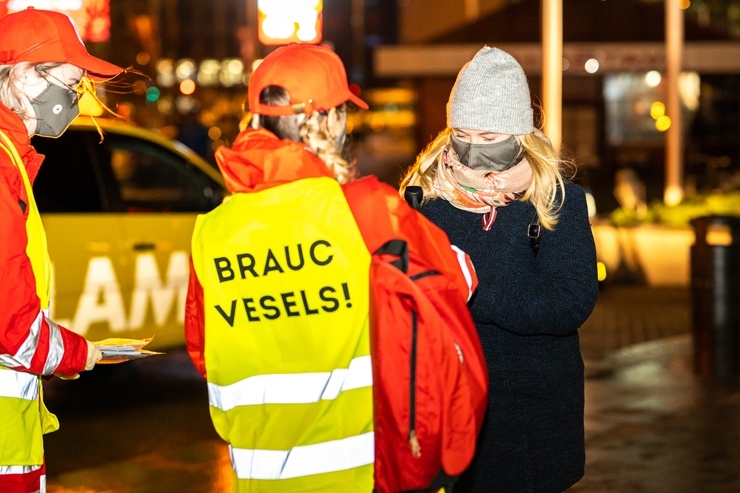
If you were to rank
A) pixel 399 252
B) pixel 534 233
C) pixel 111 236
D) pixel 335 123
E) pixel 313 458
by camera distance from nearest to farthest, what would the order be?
pixel 399 252
pixel 313 458
pixel 335 123
pixel 534 233
pixel 111 236

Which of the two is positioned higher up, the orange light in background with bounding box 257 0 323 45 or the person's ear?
the orange light in background with bounding box 257 0 323 45

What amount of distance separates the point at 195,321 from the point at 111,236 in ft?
18.4

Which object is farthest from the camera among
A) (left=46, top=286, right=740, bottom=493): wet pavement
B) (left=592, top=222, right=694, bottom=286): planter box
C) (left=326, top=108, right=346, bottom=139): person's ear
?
(left=592, top=222, right=694, bottom=286): planter box

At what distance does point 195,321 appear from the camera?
3035 millimetres

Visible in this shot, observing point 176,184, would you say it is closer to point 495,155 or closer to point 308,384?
point 495,155

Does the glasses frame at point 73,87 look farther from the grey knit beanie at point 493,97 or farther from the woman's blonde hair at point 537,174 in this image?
the grey knit beanie at point 493,97

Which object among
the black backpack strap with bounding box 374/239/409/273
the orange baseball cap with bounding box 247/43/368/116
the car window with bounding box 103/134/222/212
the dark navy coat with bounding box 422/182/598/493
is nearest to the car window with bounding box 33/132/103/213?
the car window with bounding box 103/134/222/212

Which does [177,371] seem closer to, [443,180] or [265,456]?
[443,180]

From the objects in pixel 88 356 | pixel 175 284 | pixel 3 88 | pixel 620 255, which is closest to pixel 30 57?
pixel 3 88

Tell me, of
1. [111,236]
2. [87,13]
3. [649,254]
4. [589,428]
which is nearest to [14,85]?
[589,428]

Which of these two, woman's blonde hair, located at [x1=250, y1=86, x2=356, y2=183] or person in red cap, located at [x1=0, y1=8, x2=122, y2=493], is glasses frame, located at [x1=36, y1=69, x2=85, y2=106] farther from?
woman's blonde hair, located at [x1=250, y1=86, x2=356, y2=183]

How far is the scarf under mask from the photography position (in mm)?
3658

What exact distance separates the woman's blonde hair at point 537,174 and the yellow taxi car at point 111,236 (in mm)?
4663

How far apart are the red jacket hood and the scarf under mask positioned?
796 mm
